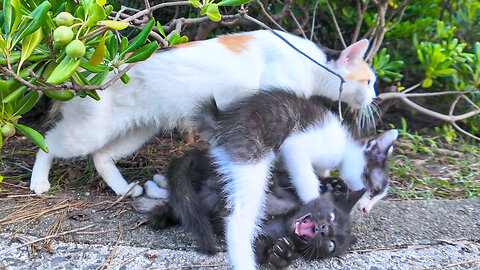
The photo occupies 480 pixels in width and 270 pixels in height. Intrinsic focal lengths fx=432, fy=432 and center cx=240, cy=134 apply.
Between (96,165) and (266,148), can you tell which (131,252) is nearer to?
(266,148)

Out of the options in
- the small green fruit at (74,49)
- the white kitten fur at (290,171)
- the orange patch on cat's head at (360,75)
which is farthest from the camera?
the orange patch on cat's head at (360,75)

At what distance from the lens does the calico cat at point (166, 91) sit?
2.22 metres

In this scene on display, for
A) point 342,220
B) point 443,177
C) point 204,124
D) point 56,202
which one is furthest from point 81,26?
point 443,177

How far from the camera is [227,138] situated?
6.16 ft

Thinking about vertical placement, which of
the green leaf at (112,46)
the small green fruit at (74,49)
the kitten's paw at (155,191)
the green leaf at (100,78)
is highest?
the small green fruit at (74,49)

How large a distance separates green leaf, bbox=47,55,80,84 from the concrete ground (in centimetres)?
68

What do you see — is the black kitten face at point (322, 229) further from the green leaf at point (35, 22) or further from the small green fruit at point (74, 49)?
the green leaf at point (35, 22)

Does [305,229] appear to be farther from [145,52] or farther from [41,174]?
[41,174]

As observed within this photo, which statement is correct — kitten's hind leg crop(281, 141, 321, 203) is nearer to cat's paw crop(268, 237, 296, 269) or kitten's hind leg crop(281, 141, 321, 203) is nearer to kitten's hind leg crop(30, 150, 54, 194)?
cat's paw crop(268, 237, 296, 269)

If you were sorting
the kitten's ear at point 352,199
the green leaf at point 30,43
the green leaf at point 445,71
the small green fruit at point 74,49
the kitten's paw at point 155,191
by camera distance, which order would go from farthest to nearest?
the green leaf at point 445,71, the kitten's paw at point 155,191, the kitten's ear at point 352,199, the green leaf at point 30,43, the small green fruit at point 74,49

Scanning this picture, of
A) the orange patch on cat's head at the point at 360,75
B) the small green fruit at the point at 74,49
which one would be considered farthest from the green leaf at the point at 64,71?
the orange patch on cat's head at the point at 360,75

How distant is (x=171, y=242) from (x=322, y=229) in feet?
2.01

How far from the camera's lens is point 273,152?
1.95 meters

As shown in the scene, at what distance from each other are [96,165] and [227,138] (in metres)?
0.90
